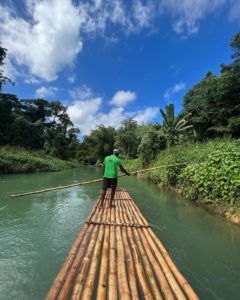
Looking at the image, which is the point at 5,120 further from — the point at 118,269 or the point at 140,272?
the point at 140,272

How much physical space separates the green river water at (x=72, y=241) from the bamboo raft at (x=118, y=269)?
682 mm

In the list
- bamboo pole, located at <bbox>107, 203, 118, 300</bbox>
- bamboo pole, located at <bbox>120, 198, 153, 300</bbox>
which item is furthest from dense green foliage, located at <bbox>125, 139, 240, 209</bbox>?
bamboo pole, located at <bbox>107, 203, 118, 300</bbox>

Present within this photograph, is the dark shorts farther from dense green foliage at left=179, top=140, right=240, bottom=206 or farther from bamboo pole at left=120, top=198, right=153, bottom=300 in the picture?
dense green foliage at left=179, top=140, right=240, bottom=206

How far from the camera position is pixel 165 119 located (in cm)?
1708

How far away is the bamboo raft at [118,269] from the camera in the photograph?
74.5 inches

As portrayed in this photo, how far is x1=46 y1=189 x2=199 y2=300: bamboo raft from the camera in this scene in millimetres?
1893

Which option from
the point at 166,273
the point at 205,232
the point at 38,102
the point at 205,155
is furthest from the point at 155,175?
the point at 38,102

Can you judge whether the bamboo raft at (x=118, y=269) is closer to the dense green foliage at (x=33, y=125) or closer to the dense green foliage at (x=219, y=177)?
the dense green foliage at (x=219, y=177)

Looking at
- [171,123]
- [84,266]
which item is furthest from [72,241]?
[171,123]

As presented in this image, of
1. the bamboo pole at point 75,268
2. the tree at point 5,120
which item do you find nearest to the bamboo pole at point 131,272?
the bamboo pole at point 75,268

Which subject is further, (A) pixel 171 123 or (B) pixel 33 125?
(B) pixel 33 125

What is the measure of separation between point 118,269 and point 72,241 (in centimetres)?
212

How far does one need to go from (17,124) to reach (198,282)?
30033 millimetres

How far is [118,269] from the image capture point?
2268mm
